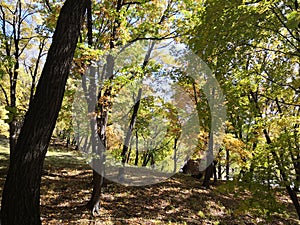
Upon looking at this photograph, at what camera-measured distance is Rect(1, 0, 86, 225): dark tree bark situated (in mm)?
3041

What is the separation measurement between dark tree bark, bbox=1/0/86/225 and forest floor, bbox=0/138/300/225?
456 centimetres

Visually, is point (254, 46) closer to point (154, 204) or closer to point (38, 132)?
point (38, 132)

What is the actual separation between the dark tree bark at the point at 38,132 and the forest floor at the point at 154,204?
4564 millimetres

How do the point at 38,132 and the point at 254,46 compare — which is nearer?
the point at 38,132

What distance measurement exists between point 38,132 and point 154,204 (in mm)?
8537

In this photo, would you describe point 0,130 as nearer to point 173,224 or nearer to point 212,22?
point 173,224

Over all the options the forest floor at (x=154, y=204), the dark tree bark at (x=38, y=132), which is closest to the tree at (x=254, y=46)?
the forest floor at (x=154, y=204)

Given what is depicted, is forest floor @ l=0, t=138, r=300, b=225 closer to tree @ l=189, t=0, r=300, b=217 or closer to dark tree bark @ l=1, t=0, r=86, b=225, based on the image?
tree @ l=189, t=0, r=300, b=217

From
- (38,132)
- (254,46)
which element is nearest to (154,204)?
(254,46)

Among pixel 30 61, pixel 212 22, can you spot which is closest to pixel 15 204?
pixel 212 22

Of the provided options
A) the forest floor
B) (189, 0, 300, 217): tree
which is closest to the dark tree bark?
(189, 0, 300, 217): tree

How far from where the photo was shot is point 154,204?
1059 centimetres

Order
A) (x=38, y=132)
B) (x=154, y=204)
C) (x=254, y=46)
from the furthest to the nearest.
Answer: (x=154, y=204), (x=254, y=46), (x=38, y=132)

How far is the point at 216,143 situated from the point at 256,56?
488 cm
